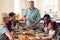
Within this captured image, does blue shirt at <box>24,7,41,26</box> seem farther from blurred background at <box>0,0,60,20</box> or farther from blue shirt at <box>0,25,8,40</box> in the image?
blurred background at <box>0,0,60,20</box>

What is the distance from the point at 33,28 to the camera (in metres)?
2.03

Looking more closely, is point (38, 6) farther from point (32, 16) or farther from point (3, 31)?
point (3, 31)

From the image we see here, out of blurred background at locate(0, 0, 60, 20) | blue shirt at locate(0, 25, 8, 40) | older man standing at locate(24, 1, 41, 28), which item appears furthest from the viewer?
blurred background at locate(0, 0, 60, 20)

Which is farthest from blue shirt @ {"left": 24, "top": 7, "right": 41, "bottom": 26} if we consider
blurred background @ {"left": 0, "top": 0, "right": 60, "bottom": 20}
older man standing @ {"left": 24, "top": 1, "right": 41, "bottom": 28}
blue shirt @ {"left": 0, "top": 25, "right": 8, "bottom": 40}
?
blurred background @ {"left": 0, "top": 0, "right": 60, "bottom": 20}

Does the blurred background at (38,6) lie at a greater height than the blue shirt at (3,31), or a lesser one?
greater

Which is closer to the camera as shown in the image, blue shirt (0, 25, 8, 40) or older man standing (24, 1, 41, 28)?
blue shirt (0, 25, 8, 40)

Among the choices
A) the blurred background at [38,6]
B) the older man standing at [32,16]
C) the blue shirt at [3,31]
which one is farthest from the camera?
the blurred background at [38,6]

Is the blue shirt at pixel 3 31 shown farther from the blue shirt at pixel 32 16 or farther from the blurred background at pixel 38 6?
the blurred background at pixel 38 6

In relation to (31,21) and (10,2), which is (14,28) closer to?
(31,21)

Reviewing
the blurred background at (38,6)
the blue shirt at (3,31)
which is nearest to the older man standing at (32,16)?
the blue shirt at (3,31)

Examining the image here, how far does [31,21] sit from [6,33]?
0.60 meters

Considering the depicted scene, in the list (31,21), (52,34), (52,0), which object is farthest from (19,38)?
(52,0)

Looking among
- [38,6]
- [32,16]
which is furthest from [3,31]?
[38,6]

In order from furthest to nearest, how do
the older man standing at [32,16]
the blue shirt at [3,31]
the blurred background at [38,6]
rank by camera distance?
1. the blurred background at [38,6]
2. the older man standing at [32,16]
3. the blue shirt at [3,31]
